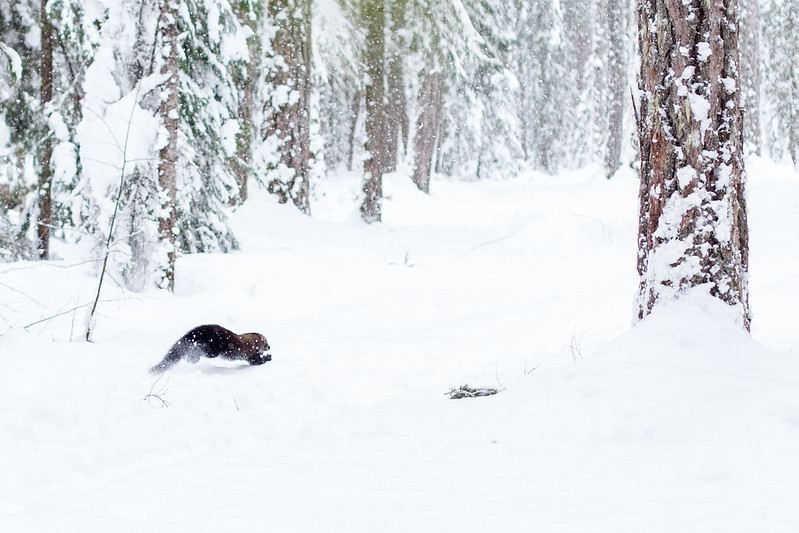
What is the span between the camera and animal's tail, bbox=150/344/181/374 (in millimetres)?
5070

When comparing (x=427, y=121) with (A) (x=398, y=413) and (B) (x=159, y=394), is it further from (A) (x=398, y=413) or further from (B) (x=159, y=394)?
(A) (x=398, y=413)

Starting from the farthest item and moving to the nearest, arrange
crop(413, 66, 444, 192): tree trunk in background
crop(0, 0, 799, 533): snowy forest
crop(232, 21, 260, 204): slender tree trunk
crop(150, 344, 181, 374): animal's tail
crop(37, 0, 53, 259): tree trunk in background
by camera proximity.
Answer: crop(413, 66, 444, 192): tree trunk in background → crop(232, 21, 260, 204): slender tree trunk → crop(37, 0, 53, 259): tree trunk in background → crop(150, 344, 181, 374): animal's tail → crop(0, 0, 799, 533): snowy forest

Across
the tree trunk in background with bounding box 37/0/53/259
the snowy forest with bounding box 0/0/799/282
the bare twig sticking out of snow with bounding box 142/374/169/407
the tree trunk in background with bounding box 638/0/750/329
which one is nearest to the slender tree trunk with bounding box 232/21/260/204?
the snowy forest with bounding box 0/0/799/282

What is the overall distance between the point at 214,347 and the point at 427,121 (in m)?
16.2

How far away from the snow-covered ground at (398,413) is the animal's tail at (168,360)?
4.7 inches

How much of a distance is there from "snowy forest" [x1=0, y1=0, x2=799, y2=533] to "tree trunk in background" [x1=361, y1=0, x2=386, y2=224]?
71 millimetres

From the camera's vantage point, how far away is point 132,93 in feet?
26.5

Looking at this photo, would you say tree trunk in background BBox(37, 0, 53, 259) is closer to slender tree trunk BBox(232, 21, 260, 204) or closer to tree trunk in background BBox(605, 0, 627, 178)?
slender tree trunk BBox(232, 21, 260, 204)

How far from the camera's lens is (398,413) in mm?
4039

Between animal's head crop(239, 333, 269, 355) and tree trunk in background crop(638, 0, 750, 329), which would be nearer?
tree trunk in background crop(638, 0, 750, 329)

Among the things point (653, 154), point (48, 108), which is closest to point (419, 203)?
point (48, 108)

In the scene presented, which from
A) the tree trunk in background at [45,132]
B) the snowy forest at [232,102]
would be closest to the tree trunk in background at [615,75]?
the snowy forest at [232,102]

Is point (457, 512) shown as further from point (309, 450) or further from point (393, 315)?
point (393, 315)

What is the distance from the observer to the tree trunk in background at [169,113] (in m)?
8.07
